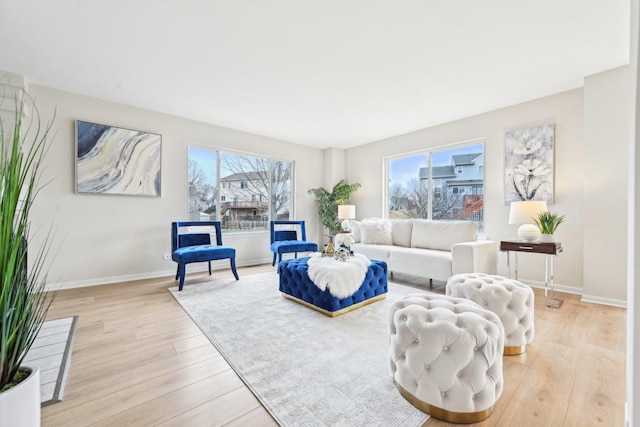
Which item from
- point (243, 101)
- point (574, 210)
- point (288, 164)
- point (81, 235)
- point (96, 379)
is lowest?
point (96, 379)

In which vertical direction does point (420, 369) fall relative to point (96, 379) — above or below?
above

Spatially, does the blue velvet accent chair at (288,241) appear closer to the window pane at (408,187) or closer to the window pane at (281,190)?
the window pane at (281,190)

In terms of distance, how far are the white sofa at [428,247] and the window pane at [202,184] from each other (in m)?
2.65

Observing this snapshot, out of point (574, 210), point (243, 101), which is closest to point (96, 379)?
point (243, 101)

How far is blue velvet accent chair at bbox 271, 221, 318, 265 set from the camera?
4406mm

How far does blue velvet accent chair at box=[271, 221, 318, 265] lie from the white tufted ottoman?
10.1 ft

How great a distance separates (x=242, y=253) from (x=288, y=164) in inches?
85.9

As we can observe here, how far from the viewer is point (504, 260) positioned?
3941mm

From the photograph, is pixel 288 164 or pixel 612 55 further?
pixel 288 164

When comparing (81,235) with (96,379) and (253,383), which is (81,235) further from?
(253,383)

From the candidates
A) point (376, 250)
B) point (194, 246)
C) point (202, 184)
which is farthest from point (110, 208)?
point (376, 250)

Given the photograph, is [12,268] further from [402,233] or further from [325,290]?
[402,233]

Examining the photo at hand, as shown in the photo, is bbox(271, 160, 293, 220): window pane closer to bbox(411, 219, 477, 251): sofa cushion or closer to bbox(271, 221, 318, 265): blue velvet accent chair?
bbox(271, 221, 318, 265): blue velvet accent chair

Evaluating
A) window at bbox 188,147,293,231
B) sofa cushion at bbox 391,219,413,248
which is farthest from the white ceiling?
sofa cushion at bbox 391,219,413,248
